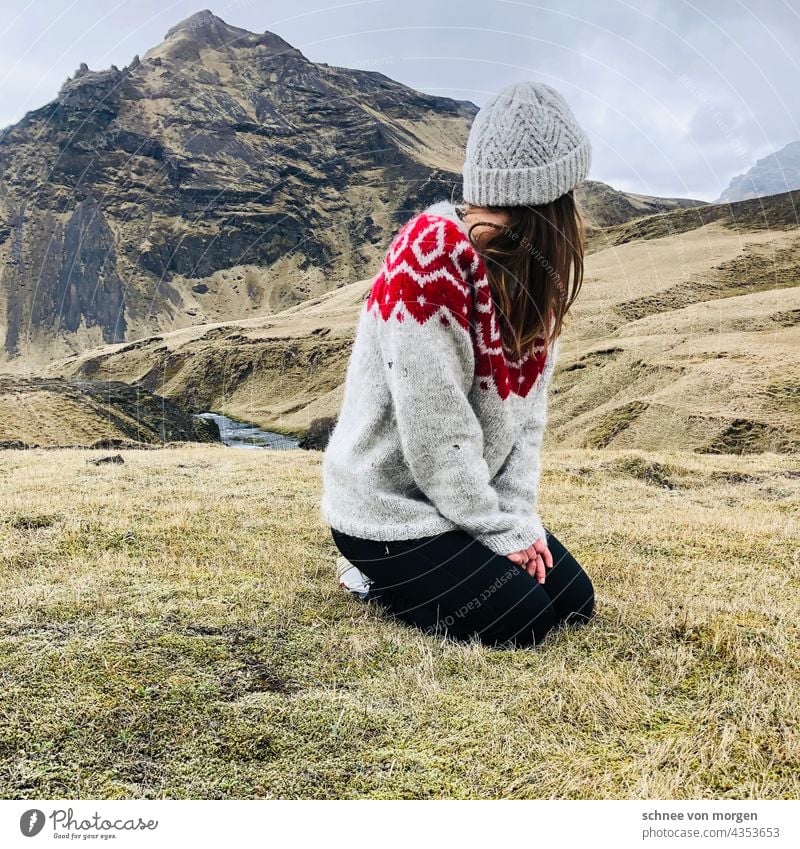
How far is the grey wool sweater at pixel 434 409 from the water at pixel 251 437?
27.1 meters

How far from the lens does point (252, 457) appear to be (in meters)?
12.7

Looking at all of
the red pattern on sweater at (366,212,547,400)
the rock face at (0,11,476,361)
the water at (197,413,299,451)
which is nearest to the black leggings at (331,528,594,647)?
the red pattern on sweater at (366,212,547,400)

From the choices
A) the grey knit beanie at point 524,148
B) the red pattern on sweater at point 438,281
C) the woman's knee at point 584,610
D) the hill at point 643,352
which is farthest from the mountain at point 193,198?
the woman's knee at point 584,610

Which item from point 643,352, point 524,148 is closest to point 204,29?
point 643,352

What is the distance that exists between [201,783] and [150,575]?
2.56 metres

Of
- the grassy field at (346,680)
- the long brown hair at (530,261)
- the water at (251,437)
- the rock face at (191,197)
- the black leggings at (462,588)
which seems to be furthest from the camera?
the rock face at (191,197)

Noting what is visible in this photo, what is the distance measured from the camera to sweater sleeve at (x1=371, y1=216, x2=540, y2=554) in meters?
3.33

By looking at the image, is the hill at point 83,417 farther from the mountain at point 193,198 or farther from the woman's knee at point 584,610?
the mountain at point 193,198

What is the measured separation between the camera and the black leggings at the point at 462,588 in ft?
12.1

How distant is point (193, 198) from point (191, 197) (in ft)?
3.24

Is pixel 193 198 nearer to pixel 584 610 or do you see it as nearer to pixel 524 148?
pixel 524 148

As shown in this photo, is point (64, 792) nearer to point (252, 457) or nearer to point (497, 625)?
point (497, 625)

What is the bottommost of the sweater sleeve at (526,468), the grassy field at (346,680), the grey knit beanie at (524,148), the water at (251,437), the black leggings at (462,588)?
the water at (251,437)

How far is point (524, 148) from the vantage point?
3361 millimetres
